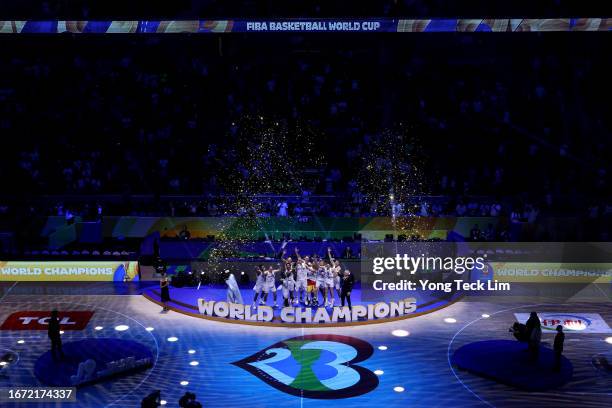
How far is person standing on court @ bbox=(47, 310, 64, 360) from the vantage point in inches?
579

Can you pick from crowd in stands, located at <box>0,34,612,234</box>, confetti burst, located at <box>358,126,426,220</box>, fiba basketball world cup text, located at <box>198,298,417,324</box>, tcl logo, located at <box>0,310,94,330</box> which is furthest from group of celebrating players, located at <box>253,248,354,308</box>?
confetti burst, located at <box>358,126,426,220</box>

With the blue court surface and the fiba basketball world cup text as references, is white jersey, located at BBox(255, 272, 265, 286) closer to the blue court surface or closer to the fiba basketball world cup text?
the fiba basketball world cup text

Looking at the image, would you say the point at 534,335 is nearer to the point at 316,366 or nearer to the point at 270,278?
the point at 316,366

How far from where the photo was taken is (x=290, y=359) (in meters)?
15.2

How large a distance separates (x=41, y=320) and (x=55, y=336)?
2.88 meters

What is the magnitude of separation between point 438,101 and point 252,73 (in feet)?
23.2

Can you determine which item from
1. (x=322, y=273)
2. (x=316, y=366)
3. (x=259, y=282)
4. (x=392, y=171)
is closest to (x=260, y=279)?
(x=259, y=282)

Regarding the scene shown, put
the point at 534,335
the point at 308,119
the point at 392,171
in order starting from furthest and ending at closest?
the point at 308,119 → the point at 392,171 → the point at 534,335

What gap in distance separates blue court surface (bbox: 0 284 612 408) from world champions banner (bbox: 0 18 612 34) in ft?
30.3

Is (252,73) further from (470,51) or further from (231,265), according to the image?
(231,265)

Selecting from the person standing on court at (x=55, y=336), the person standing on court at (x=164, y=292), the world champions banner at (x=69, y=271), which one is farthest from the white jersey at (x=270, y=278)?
the person standing on court at (x=55, y=336)

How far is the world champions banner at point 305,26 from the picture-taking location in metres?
23.2

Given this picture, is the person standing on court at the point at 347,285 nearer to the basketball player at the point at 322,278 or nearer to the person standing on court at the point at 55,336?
the basketball player at the point at 322,278

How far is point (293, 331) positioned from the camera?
1681cm
